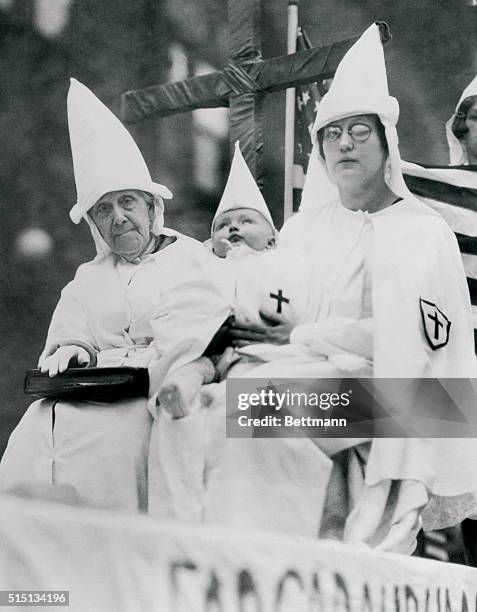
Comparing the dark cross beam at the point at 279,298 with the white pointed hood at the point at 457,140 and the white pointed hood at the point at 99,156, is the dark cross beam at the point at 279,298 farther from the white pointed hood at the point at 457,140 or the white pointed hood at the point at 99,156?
the white pointed hood at the point at 457,140

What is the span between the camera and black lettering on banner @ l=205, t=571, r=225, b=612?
4.47 metres

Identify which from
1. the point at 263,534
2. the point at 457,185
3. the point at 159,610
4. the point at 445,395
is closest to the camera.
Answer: the point at 159,610

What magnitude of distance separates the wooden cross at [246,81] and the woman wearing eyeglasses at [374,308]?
15 cm

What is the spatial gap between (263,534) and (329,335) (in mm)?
873

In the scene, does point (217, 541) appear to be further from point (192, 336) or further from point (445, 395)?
point (445, 395)

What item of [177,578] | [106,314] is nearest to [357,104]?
[106,314]

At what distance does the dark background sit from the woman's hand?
0.08 meters

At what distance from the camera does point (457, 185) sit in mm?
5633

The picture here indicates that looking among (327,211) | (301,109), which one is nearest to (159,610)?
(327,211)

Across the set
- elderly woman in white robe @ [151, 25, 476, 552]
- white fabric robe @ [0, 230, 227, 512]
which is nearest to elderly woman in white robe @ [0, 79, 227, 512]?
white fabric robe @ [0, 230, 227, 512]

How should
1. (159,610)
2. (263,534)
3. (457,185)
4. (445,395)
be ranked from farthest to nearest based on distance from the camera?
(457,185) < (445,395) < (263,534) < (159,610)

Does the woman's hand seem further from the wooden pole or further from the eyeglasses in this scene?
the eyeglasses

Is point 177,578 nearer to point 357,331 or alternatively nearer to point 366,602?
point 366,602

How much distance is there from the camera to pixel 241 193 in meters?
5.17
